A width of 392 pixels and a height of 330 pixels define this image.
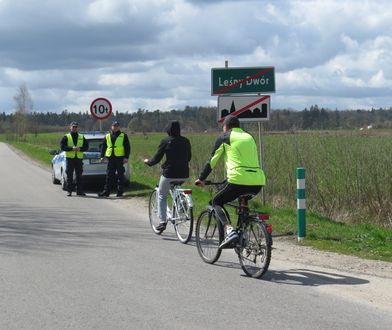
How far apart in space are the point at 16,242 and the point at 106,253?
177 centimetres

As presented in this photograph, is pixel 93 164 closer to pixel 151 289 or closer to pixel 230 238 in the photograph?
pixel 230 238

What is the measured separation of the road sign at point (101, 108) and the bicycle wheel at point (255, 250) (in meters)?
12.5

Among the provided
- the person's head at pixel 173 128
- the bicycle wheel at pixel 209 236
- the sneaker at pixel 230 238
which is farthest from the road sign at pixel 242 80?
the sneaker at pixel 230 238

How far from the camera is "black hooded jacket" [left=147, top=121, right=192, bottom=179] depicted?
33.7 feet

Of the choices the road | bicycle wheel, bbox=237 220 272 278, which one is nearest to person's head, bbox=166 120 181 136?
the road

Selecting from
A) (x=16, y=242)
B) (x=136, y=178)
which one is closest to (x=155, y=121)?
(x=136, y=178)

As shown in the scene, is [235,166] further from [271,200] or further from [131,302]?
[271,200]

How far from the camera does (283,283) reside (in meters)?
7.25

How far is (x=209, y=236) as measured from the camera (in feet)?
28.0

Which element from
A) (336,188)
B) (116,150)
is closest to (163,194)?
(336,188)

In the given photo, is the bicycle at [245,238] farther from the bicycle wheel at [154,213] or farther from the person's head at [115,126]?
the person's head at [115,126]

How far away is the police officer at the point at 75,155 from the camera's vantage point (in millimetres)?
17188

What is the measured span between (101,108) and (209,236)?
11.9 metres

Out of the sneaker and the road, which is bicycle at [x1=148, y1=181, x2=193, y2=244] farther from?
the sneaker
